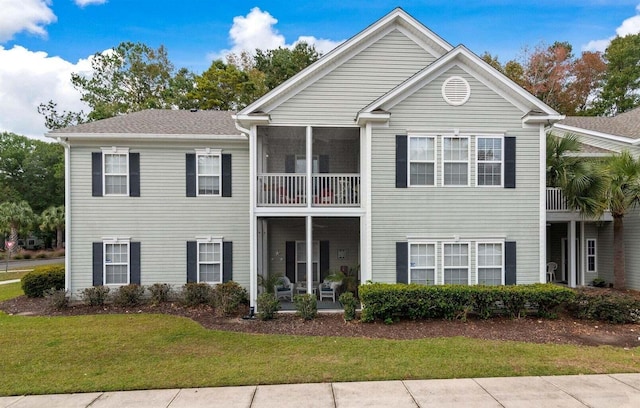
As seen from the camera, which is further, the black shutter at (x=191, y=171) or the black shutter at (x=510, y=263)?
the black shutter at (x=191, y=171)

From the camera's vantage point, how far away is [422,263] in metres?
10.5

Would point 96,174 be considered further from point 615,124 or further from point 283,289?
point 615,124

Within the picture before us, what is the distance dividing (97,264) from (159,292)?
2.53 m

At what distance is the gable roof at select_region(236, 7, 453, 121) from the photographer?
34.8 ft

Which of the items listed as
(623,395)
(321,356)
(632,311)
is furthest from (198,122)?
(632,311)

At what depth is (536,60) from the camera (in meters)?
27.9

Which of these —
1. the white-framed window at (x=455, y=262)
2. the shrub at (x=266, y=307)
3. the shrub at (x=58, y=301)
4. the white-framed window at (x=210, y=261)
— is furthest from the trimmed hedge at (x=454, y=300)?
the shrub at (x=58, y=301)

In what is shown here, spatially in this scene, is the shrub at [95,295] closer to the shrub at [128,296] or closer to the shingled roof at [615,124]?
the shrub at [128,296]

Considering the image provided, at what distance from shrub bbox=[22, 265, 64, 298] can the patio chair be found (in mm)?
8541

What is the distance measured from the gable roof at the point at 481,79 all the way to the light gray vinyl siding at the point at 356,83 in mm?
1018

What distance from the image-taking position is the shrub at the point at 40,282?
511 inches

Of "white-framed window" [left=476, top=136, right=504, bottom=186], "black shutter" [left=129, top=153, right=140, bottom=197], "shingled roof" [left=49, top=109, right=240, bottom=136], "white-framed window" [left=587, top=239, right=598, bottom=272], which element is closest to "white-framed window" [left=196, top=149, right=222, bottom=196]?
"shingled roof" [left=49, top=109, right=240, bottom=136]

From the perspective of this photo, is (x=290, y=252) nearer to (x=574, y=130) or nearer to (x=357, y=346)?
(x=357, y=346)

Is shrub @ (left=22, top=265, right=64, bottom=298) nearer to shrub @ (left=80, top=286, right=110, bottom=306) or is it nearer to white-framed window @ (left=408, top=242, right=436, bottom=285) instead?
shrub @ (left=80, top=286, right=110, bottom=306)
